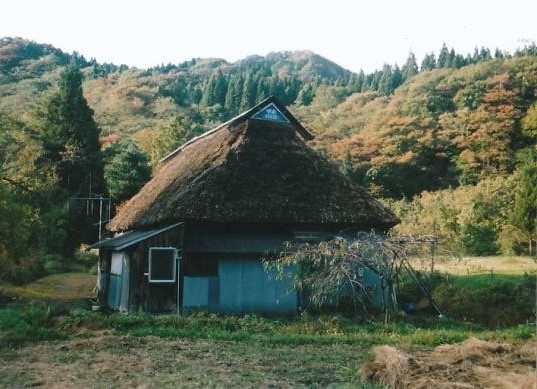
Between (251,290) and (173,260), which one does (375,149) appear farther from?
(173,260)

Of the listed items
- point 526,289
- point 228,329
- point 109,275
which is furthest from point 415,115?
point 228,329

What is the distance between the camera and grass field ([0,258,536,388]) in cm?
787

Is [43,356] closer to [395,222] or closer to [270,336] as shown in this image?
[270,336]

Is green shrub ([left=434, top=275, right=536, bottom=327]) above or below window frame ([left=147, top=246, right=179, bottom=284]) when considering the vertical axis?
below

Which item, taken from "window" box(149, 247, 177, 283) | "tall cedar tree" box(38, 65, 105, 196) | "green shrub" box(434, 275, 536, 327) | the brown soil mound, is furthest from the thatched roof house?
"tall cedar tree" box(38, 65, 105, 196)

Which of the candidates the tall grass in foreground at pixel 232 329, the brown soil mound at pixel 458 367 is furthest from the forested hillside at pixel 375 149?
the brown soil mound at pixel 458 367

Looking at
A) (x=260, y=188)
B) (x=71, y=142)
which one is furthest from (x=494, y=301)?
(x=71, y=142)

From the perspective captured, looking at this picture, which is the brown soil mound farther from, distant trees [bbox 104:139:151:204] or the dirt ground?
distant trees [bbox 104:139:151:204]

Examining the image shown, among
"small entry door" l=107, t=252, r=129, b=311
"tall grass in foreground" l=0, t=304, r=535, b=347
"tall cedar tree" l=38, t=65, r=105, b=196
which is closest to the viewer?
"tall grass in foreground" l=0, t=304, r=535, b=347

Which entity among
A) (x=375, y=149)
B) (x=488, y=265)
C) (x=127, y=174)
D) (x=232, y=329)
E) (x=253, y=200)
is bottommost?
(x=232, y=329)

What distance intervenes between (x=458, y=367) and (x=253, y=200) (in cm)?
1042

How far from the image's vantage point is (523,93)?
44250mm

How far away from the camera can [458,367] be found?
24.5 ft

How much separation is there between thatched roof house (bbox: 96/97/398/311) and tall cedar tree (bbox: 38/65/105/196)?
52.6ft
